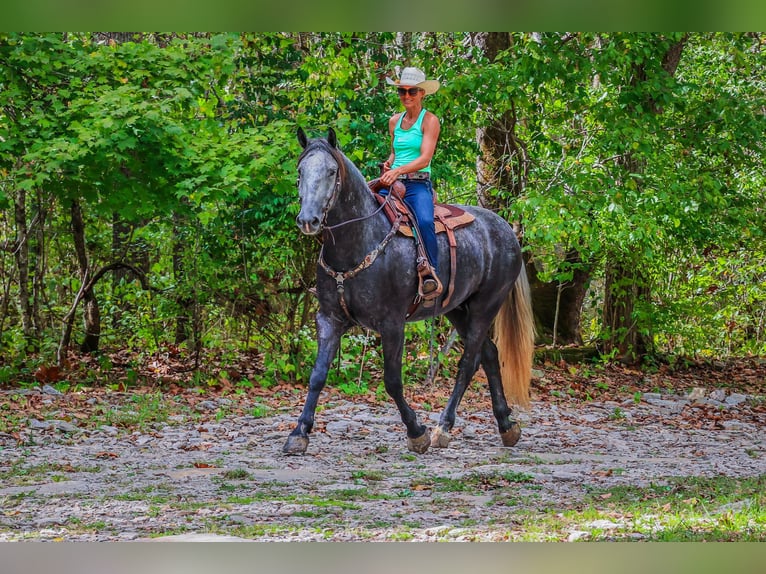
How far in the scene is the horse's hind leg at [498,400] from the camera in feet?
25.5

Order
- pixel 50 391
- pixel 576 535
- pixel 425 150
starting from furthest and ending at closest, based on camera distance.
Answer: pixel 50 391 → pixel 425 150 → pixel 576 535

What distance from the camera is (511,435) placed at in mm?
7770

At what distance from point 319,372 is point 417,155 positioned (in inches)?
73.2

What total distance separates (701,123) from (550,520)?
26.1 feet

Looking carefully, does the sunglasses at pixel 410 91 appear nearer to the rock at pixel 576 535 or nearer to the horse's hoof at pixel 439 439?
the horse's hoof at pixel 439 439

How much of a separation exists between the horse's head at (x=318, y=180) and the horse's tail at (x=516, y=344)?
8.27ft

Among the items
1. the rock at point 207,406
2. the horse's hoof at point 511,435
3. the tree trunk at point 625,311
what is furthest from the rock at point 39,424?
the tree trunk at point 625,311

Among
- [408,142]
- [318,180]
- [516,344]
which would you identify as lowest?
[516,344]

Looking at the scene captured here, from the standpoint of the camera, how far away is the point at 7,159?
30.2 ft

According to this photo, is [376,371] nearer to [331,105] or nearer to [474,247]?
[331,105]

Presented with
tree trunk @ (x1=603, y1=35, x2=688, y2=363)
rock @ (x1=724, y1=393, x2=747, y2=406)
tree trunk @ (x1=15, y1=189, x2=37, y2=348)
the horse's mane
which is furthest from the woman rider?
tree trunk @ (x1=603, y1=35, x2=688, y2=363)

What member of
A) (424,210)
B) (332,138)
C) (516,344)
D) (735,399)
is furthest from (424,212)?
(735,399)

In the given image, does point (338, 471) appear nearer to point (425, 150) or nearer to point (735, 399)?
point (425, 150)

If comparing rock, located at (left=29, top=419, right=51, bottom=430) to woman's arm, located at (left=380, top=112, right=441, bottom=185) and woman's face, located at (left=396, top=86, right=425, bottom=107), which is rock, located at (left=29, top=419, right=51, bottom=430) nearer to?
woman's arm, located at (left=380, top=112, right=441, bottom=185)
